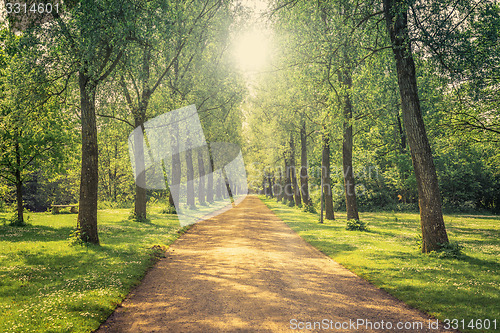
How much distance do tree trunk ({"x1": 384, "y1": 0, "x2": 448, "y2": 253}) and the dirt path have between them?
415 cm

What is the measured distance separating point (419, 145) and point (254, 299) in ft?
30.0

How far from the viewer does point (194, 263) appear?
1131cm

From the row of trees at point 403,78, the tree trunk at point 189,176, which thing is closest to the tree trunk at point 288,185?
the row of trees at point 403,78

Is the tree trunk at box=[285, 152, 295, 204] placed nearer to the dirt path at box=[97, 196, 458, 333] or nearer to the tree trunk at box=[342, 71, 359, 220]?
the tree trunk at box=[342, 71, 359, 220]

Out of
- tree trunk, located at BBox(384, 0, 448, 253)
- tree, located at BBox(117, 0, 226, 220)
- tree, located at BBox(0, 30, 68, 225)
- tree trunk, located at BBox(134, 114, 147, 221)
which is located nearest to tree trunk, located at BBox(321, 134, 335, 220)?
tree, located at BBox(117, 0, 226, 220)

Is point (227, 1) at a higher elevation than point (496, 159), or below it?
higher

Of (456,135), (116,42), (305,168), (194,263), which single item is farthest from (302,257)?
(305,168)

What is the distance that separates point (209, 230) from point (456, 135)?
1783 cm

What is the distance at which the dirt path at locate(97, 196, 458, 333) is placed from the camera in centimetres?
616

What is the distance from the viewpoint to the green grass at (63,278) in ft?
19.9

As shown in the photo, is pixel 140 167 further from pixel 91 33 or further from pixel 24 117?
pixel 91 33

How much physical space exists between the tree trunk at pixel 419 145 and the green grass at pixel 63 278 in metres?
10.7

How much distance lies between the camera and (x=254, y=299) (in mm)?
7465

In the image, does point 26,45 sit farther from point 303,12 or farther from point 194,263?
point 303,12
